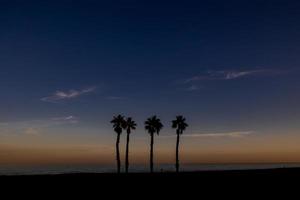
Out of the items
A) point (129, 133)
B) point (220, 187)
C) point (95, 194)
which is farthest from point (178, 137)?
point (95, 194)

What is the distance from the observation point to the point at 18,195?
35375 mm

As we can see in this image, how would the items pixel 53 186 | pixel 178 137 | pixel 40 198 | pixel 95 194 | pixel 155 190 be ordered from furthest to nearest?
pixel 178 137, pixel 53 186, pixel 155 190, pixel 95 194, pixel 40 198

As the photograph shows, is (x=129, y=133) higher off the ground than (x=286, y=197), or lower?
higher

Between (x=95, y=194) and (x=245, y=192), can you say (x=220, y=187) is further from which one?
(x=95, y=194)

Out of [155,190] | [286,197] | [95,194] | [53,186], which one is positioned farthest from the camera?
[53,186]

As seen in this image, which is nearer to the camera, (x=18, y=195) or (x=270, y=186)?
(x=18, y=195)

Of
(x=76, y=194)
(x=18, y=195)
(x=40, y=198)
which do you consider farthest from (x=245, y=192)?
(x=18, y=195)

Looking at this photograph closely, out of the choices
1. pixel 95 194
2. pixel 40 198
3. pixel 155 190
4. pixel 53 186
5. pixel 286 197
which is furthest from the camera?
pixel 53 186

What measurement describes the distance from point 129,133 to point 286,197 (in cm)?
5884

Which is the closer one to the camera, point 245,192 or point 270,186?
point 245,192

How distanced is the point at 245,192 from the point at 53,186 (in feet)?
68.5

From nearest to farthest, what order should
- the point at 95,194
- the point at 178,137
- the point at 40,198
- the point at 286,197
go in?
the point at 286,197
the point at 40,198
the point at 95,194
the point at 178,137

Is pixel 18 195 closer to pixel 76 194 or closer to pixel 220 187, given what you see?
pixel 76 194

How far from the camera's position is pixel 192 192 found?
3638 cm
